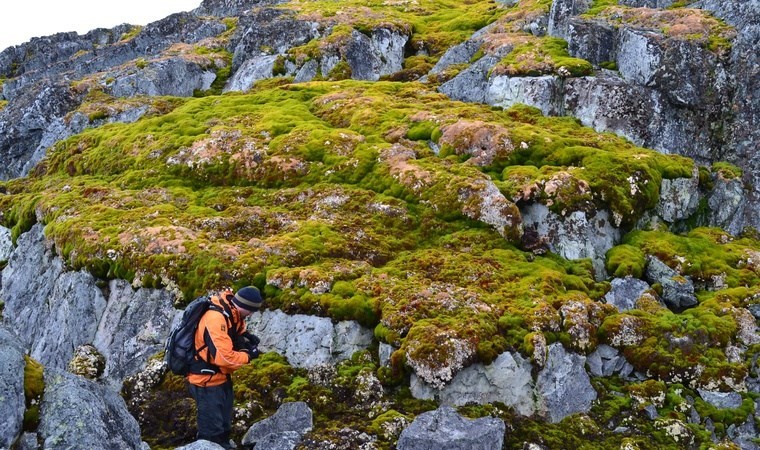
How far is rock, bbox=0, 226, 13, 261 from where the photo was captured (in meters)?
25.8

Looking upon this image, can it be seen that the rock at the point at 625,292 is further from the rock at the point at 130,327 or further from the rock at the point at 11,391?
the rock at the point at 11,391

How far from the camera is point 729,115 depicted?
2814 cm

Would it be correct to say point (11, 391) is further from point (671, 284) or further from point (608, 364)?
point (671, 284)

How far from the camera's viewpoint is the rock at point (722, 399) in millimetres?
15195

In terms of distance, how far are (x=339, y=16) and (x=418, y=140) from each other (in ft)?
81.6

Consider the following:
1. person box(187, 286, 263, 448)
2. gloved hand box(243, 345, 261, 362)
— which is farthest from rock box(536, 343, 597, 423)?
person box(187, 286, 263, 448)

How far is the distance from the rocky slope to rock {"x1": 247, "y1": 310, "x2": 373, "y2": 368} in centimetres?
7

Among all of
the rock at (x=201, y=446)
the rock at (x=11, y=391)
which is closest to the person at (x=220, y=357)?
the rock at (x=201, y=446)

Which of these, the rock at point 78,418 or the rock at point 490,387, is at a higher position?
the rock at point 78,418

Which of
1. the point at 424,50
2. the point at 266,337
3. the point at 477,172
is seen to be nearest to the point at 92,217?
the point at 266,337

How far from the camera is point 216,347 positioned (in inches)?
507

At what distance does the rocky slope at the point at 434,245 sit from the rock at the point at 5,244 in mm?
94

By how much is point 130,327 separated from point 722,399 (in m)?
15.8

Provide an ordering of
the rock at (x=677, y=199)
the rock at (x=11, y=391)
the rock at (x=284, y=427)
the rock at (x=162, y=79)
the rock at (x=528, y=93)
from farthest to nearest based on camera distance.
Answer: the rock at (x=162, y=79)
the rock at (x=528, y=93)
the rock at (x=677, y=199)
the rock at (x=284, y=427)
the rock at (x=11, y=391)
